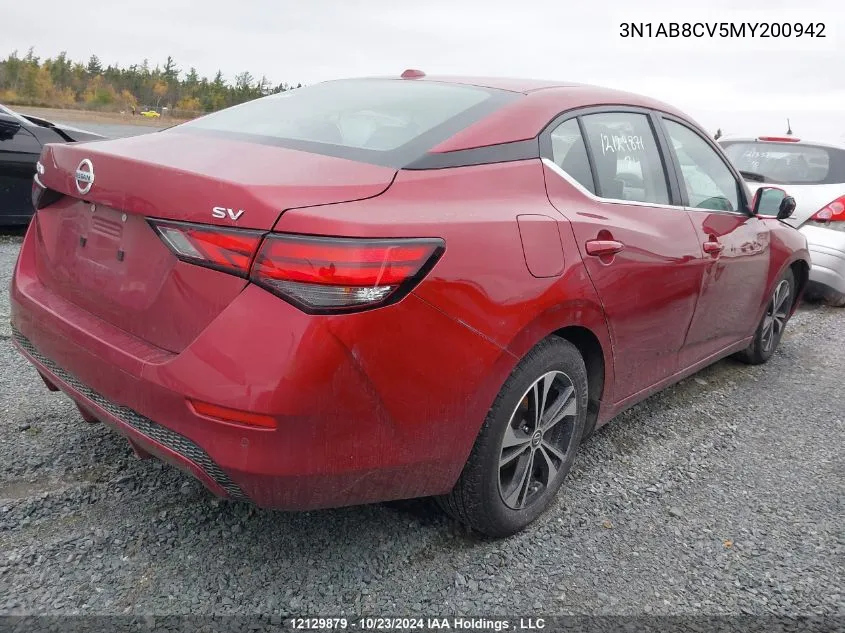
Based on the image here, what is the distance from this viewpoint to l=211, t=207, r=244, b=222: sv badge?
1.76 m

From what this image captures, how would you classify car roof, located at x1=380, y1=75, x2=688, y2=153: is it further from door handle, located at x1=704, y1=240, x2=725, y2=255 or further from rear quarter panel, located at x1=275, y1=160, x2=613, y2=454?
door handle, located at x1=704, y1=240, x2=725, y2=255

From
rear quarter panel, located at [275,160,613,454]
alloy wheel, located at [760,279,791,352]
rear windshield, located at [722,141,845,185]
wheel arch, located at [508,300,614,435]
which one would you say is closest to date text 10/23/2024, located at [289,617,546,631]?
rear quarter panel, located at [275,160,613,454]

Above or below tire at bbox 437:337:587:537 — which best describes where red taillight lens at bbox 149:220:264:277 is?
above

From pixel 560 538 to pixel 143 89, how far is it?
64.8 m

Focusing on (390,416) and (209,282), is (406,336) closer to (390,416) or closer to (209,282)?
(390,416)

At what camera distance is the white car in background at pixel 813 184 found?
244 inches

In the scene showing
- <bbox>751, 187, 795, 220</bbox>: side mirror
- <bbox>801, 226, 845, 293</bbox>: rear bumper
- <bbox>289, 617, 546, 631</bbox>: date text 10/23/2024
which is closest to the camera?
<bbox>289, 617, 546, 631</bbox>: date text 10/23/2024

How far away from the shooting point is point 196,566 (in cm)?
219

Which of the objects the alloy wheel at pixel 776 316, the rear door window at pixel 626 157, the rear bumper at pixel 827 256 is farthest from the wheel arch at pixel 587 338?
the rear bumper at pixel 827 256

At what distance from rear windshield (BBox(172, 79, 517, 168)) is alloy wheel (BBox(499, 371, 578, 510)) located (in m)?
0.89

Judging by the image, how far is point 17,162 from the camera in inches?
247

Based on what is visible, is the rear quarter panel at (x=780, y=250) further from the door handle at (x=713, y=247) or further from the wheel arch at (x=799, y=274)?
the door handle at (x=713, y=247)

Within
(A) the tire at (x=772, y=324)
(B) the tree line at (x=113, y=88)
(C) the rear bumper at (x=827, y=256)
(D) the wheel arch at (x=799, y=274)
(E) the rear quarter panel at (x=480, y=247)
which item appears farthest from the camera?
(B) the tree line at (x=113, y=88)

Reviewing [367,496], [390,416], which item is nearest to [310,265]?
[390,416]
